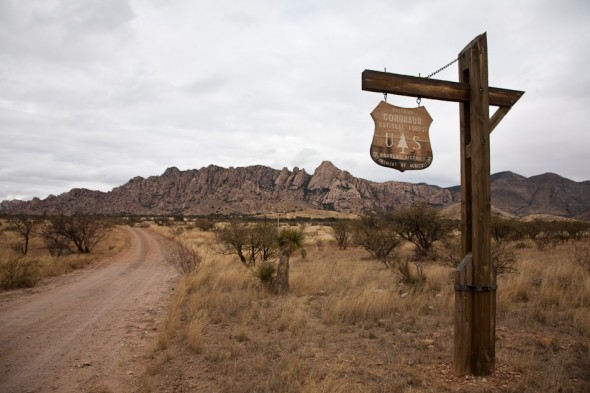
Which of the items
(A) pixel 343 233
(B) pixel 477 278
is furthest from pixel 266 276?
(A) pixel 343 233

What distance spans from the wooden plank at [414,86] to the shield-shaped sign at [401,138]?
0.19 metres

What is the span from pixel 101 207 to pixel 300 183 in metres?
85.5

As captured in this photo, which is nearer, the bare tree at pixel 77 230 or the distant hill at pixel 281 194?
the bare tree at pixel 77 230

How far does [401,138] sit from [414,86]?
2.29 feet

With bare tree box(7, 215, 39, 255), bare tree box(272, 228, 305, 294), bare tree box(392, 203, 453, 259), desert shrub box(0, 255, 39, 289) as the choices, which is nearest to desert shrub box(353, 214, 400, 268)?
bare tree box(392, 203, 453, 259)

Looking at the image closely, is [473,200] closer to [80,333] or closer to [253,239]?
[80,333]

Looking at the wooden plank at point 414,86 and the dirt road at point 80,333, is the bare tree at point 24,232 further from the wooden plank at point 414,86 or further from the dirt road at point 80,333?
the wooden plank at point 414,86

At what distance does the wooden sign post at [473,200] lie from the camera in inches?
185

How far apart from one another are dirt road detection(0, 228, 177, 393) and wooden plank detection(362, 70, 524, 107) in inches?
195

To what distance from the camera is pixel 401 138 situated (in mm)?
4898

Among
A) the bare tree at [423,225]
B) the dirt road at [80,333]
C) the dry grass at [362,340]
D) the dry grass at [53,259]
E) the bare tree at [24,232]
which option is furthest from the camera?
the bare tree at [24,232]

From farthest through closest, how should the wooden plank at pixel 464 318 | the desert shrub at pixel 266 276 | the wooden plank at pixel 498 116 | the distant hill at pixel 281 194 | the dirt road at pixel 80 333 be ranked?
the distant hill at pixel 281 194 → the desert shrub at pixel 266 276 → the dirt road at pixel 80 333 → the wooden plank at pixel 498 116 → the wooden plank at pixel 464 318

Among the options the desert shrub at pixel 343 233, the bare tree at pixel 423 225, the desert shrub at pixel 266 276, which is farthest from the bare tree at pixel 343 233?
the desert shrub at pixel 266 276

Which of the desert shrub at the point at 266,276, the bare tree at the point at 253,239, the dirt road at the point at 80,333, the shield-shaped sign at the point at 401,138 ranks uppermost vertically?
the shield-shaped sign at the point at 401,138
